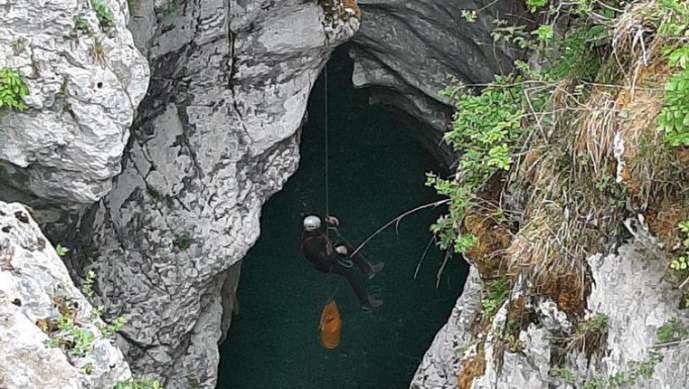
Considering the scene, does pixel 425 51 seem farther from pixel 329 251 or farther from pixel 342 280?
pixel 342 280

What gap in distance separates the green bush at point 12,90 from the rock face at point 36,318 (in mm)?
880

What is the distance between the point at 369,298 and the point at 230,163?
108 inches

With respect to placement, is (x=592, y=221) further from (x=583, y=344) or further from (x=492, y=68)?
(x=492, y=68)

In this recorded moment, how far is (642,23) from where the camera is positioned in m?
3.56

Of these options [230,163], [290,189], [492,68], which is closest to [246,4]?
[230,163]

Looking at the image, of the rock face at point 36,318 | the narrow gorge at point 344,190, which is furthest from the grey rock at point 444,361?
the rock face at point 36,318

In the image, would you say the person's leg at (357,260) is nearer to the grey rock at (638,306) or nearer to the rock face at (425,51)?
the rock face at (425,51)

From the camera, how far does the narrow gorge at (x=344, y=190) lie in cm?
342

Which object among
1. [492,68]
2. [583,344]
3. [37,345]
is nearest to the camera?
[37,345]

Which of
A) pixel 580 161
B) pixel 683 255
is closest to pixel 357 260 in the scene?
pixel 580 161

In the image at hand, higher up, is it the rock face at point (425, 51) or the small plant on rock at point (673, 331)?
the rock face at point (425, 51)

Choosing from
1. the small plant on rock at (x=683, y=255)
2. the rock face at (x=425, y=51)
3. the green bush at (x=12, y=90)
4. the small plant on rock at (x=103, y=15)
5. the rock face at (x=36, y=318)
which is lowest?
the rock face at (x=36, y=318)

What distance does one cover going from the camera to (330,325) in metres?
8.48

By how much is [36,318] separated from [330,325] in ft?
17.3
